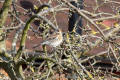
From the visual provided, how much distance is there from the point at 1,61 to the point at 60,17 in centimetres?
283

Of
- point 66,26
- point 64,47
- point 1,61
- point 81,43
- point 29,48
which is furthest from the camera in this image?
point 66,26

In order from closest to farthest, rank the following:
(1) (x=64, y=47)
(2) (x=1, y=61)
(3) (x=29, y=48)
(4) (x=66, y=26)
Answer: (1) (x=64, y=47), (2) (x=1, y=61), (3) (x=29, y=48), (4) (x=66, y=26)

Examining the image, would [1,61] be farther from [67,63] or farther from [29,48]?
[29,48]

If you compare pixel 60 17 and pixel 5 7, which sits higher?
pixel 5 7

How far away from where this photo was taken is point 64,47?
165 inches

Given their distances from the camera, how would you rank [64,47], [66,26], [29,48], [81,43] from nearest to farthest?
[64,47] → [81,43] → [29,48] → [66,26]

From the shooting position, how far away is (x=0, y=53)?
197 inches

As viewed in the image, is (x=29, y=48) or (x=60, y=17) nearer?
(x=29, y=48)

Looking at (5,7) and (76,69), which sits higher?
(5,7)

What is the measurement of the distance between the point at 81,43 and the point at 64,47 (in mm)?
426

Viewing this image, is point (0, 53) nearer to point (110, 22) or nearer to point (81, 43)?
point (81, 43)

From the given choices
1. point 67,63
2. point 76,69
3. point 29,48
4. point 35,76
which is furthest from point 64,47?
point 29,48

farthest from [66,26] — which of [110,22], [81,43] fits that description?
[81,43]

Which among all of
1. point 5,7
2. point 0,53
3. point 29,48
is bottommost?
point 29,48
